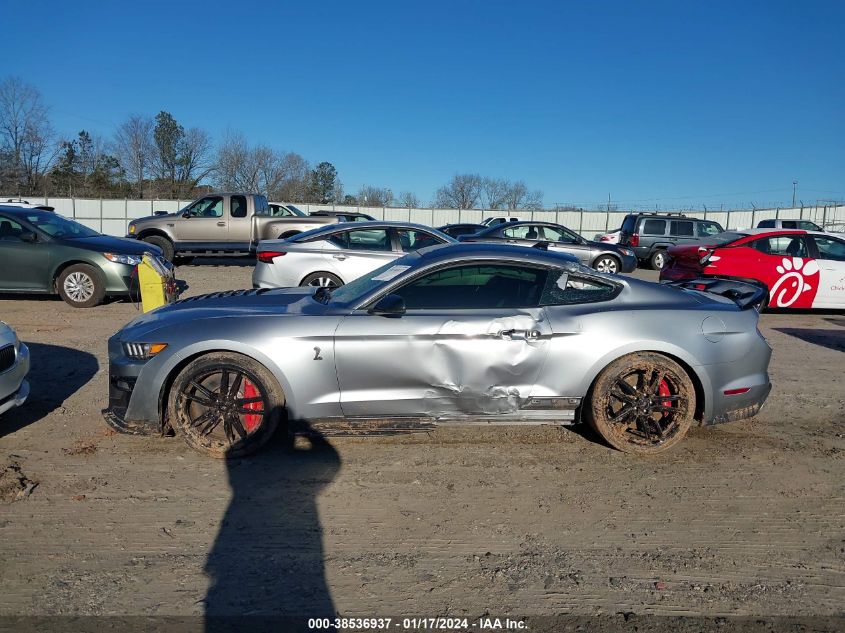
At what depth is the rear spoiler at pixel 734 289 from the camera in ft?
17.1

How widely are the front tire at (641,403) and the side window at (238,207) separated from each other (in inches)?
551

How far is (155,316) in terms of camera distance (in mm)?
4738

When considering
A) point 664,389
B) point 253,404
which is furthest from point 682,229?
point 253,404

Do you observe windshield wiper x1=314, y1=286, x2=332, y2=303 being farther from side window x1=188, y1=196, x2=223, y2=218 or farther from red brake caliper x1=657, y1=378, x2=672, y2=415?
side window x1=188, y1=196, x2=223, y2=218

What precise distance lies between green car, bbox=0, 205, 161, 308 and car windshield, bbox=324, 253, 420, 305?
6.45 m

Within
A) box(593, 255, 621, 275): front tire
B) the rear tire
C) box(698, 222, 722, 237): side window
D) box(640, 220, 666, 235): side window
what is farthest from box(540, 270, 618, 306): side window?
box(698, 222, 722, 237): side window

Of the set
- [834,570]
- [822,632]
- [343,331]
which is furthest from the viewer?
[343,331]

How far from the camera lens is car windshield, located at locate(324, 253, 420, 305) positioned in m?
4.60

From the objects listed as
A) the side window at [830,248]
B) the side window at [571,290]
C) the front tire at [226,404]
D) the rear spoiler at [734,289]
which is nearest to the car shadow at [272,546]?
the front tire at [226,404]

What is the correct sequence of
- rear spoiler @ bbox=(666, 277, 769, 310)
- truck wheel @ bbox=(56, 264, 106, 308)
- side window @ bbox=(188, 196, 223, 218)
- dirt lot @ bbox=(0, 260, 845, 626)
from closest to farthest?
1. dirt lot @ bbox=(0, 260, 845, 626)
2. rear spoiler @ bbox=(666, 277, 769, 310)
3. truck wheel @ bbox=(56, 264, 106, 308)
4. side window @ bbox=(188, 196, 223, 218)

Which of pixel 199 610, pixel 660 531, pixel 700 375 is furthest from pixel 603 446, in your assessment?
pixel 199 610

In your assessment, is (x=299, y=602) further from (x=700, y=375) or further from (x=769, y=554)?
(x=700, y=375)

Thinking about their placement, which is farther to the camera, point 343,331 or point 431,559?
point 343,331

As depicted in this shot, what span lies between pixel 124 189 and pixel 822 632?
55.6 meters
